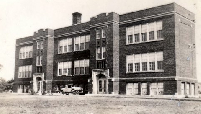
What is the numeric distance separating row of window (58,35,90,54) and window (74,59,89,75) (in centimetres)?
165

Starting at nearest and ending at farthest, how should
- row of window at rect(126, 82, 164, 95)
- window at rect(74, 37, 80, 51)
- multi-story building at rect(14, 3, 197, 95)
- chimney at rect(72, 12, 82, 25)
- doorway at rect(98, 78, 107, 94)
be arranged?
multi-story building at rect(14, 3, 197, 95), row of window at rect(126, 82, 164, 95), doorway at rect(98, 78, 107, 94), window at rect(74, 37, 80, 51), chimney at rect(72, 12, 82, 25)

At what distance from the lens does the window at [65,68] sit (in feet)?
113

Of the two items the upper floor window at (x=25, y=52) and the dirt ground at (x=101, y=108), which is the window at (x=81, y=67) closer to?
the upper floor window at (x=25, y=52)

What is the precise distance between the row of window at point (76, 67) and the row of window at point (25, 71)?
6.51 m

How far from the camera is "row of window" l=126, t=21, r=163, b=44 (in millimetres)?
25303

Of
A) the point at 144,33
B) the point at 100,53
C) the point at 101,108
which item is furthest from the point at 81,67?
the point at 101,108

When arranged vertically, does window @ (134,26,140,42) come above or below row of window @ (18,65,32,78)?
above

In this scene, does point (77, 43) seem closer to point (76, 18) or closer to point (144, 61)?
point (76, 18)

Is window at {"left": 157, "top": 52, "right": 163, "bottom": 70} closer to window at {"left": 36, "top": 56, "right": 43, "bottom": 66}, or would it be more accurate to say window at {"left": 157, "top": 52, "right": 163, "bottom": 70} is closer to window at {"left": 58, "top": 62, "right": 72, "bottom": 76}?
window at {"left": 58, "top": 62, "right": 72, "bottom": 76}

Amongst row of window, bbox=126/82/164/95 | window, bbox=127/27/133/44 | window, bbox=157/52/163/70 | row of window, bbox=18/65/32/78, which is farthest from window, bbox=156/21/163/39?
row of window, bbox=18/65/32/78

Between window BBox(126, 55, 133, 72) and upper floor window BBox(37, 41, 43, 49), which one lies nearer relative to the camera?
window BBox(126, 55, 133, 72)

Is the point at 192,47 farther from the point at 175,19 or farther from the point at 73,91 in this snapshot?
the point at 73,91

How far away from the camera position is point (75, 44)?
33.8 metres

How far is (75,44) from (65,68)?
3.68 metres
